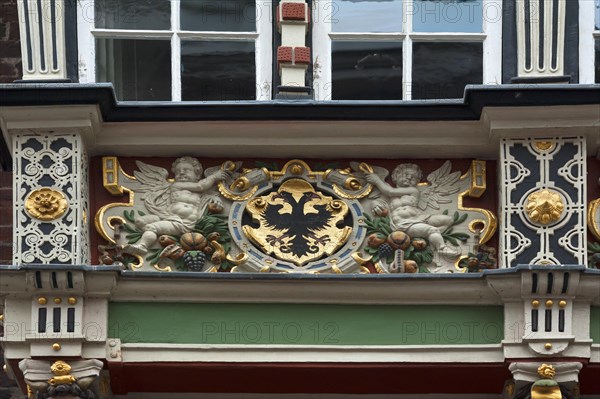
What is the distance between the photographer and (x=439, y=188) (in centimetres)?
1420

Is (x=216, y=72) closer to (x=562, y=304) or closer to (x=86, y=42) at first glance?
(x=86, y=42)

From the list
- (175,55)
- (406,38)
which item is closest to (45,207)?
(175,55)

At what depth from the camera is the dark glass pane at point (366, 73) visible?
47.6 feet

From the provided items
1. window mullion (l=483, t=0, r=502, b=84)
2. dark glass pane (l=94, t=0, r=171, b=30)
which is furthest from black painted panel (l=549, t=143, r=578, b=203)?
dark glass pane (l=94, t=0, r=171, b=30)

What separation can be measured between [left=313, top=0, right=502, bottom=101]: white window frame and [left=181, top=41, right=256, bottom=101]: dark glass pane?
0.44 meters

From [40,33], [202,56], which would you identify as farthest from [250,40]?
[40,33]

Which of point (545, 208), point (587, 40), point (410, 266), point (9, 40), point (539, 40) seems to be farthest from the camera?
point (9, 40)

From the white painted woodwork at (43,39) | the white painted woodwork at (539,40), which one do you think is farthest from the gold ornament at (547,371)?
the white painted woodwork at (43,39)

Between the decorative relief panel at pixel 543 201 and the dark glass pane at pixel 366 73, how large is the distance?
0.96m

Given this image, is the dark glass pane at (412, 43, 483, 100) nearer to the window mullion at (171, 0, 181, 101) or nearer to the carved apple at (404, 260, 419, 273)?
the carved apple at (404, 260, 419, 273)

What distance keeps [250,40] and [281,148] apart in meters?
0.85

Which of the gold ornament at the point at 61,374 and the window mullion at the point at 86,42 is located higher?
the window mullion at the point at 86,42

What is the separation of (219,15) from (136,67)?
0.65m

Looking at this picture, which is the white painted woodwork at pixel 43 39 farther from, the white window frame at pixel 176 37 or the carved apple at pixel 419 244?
the carved apple at pixel 419 244
